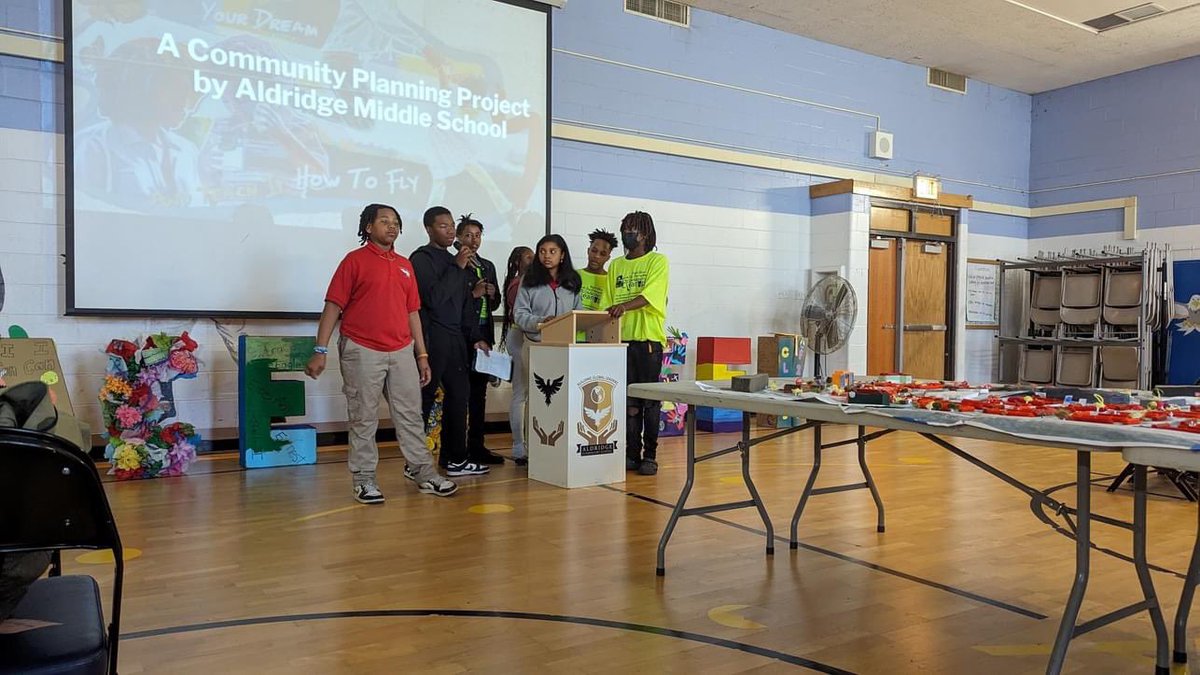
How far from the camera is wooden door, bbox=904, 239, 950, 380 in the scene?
8.55m

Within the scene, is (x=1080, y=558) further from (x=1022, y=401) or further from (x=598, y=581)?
(x=598, y=581)

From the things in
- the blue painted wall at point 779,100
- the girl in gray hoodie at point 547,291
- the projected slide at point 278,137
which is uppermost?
the blue painted wall at point 779,100

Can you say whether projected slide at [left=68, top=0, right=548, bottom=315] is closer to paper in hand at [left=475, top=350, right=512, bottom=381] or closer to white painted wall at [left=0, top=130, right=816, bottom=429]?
white painted wall at [left=0, top=130, right=816, bottom=429]

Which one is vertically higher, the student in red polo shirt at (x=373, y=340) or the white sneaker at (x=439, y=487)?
the student in red polo shirt at (x=373, y=340)

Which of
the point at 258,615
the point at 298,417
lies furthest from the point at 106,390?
the point at 258,615

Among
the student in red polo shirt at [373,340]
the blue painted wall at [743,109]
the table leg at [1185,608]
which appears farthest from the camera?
the blue painted wall at [743,109]

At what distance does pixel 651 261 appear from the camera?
4863mm

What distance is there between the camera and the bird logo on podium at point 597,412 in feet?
14.9

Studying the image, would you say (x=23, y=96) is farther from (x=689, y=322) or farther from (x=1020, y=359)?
(x=1020, y=359)

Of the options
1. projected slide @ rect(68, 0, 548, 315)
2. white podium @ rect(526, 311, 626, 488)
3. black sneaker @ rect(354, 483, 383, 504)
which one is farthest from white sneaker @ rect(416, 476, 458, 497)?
projected slide @ rect(68, 0, 548, 315)

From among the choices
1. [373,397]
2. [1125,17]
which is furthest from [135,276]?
[1125,17]

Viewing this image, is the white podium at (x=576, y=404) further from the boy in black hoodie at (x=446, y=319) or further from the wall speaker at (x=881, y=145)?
the wall speaker at (x=881, y=145)

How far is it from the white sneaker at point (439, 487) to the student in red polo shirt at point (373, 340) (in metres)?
0.17

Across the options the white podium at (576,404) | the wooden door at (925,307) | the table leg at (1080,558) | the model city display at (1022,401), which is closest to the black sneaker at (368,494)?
the white podium at (576,404)
